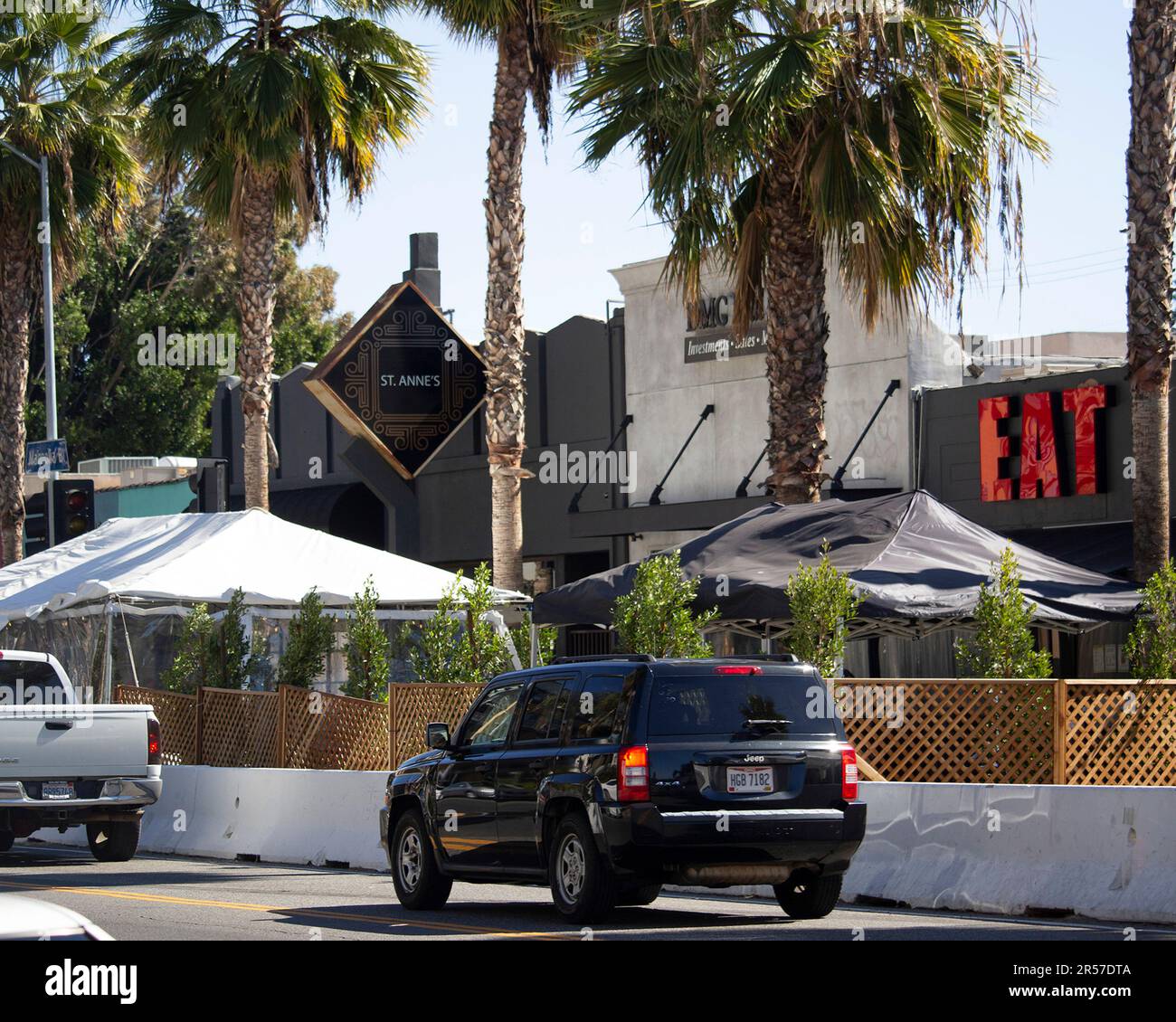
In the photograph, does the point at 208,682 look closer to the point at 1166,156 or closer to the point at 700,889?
the point at 700,889

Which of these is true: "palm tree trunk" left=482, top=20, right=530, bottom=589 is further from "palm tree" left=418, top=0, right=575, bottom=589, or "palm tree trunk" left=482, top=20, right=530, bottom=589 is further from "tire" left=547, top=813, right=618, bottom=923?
"tire" left=547, top=813, right=618, bottom=923

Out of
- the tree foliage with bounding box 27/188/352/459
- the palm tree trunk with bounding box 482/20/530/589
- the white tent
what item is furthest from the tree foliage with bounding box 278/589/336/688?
the tree foliage with bounding box 27/188/352/459

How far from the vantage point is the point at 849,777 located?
40.0 ft

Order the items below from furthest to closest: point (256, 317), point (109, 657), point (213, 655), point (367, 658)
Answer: point (256, 317)
point (109, 657)
point (213, 655)
point (367, 658)

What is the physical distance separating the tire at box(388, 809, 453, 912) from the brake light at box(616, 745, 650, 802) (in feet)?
7.80

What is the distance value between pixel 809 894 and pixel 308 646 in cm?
Result: 1198

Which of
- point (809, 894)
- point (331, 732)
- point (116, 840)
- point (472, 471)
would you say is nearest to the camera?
point (809, 894)

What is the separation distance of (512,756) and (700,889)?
3.23m

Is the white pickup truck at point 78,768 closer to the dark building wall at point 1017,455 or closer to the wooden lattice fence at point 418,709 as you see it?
the wooden lattice fence at point 418,709

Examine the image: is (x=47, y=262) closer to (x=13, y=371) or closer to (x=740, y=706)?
(x=13, y=371)

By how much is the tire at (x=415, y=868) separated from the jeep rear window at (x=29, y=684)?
610 cm

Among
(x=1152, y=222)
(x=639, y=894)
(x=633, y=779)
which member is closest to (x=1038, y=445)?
(x=1152, y=222)

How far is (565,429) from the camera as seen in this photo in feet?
112
